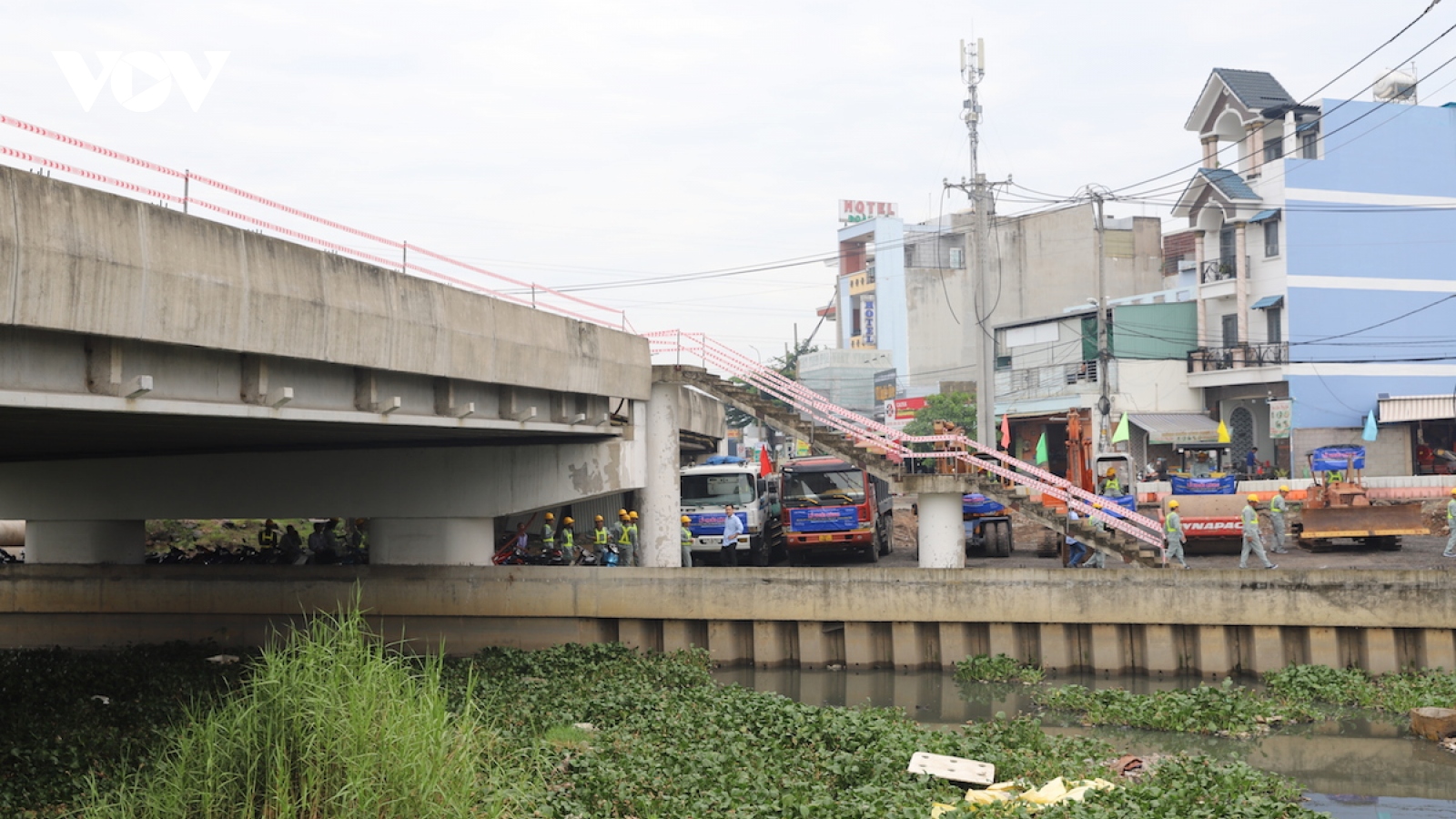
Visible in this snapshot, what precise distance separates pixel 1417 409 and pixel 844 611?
33659mm

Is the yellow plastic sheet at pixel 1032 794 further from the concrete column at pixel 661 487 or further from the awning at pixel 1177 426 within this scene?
the awning at pixel 1177 426

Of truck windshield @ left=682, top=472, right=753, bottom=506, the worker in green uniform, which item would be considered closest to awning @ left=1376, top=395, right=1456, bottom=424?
truck windshield @ left=682, top=472, right=753, bottom=506

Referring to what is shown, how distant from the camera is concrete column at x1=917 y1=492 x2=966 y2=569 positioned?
80.9 ft

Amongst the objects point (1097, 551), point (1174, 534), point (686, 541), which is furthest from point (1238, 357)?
point (686, 541)

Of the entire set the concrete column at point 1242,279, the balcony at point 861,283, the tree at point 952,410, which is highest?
the balcony at point 861,283

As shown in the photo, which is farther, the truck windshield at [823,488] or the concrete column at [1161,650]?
the truck windshield at [823,488]

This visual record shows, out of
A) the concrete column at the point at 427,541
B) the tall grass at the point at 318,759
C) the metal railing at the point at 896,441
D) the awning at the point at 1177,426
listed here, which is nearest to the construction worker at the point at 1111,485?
the metal railing at the point at 896,441

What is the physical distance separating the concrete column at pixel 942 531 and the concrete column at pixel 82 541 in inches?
627

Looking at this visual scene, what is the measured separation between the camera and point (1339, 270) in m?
47.3

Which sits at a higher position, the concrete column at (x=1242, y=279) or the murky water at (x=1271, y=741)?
the concrete column at (x=1242, y=279)

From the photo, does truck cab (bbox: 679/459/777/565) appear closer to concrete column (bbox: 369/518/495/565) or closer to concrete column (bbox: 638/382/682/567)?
concrete column (bbox: 638/382/682/567)

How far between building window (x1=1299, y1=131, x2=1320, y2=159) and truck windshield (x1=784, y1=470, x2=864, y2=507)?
27.4 m

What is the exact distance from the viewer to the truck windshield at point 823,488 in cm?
2945

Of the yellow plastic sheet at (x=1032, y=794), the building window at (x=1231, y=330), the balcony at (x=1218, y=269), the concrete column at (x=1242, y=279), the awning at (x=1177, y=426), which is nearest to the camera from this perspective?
the yellow plastic sheet at (x=1032, y=794)
